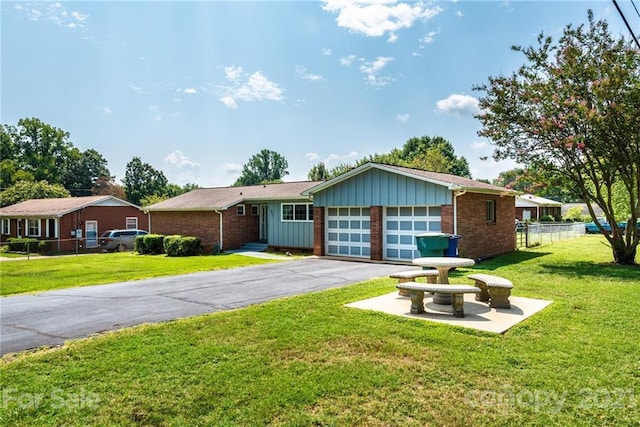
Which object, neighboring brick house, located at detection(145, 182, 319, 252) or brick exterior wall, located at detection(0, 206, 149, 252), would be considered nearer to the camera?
neighboring brick house, located at detection(145, 182, 319, 252)

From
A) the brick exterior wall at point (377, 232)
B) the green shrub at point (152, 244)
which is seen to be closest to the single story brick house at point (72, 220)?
the green shrub at point (152, 244)

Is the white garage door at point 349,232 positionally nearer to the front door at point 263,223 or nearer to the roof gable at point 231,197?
the roof gable at point 231,197

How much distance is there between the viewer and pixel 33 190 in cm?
4025

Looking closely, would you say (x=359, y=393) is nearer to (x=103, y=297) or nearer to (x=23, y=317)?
(x=23, y=317)

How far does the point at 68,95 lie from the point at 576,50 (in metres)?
22.9

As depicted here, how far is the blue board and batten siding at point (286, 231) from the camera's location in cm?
1959

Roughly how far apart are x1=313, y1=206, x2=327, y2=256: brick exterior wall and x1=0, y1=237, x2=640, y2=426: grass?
1066cm

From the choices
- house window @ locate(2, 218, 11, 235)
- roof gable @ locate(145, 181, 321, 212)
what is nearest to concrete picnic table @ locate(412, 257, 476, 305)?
roof gable @ locate(145, 181, 321, 212)

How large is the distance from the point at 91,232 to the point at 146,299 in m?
22.3

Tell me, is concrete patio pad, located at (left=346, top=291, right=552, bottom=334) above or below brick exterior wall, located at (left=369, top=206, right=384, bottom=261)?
below

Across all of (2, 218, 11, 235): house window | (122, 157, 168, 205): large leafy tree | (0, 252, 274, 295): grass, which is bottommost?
(0, 252, 274, 295): grass

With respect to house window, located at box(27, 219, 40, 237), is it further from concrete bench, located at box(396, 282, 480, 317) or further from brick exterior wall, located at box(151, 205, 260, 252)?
concrete bench, located at box(396, 282, 480, 317)

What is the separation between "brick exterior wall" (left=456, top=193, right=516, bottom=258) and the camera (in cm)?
1452

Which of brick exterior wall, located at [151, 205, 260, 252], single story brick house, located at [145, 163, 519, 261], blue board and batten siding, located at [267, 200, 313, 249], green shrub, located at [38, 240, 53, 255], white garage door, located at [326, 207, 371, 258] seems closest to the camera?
single story brick house, located at [145, 163, 519, 261]
